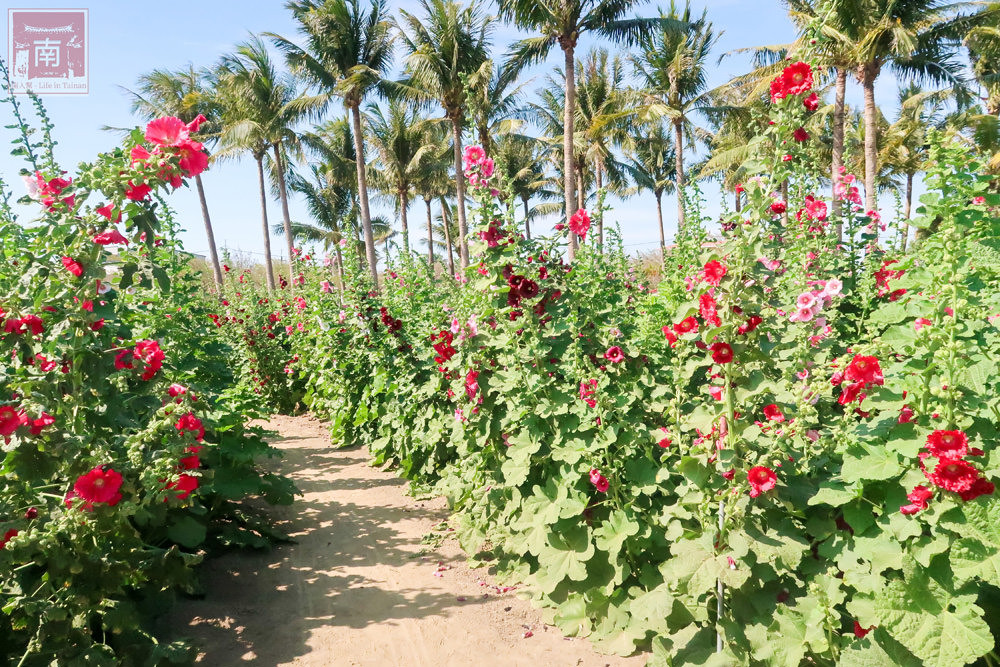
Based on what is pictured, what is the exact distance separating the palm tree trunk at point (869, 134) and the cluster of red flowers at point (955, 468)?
13.7 metres

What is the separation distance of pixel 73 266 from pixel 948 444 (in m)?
3.20

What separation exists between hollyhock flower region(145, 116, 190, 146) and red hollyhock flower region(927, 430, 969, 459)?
3.06 m

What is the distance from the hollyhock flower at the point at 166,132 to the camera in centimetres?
254

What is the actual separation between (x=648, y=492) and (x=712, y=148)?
42.6 metres

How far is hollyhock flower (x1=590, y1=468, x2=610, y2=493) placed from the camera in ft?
9.78

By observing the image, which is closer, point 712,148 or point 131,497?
point 131,497

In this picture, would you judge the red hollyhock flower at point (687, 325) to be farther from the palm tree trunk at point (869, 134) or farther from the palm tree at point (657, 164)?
the palm tree at point (657, 164)

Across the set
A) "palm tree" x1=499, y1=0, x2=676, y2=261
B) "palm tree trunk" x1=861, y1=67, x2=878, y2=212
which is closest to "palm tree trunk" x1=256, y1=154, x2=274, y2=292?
"palm tree" x1=499, y1=0, x2=676, y2=261

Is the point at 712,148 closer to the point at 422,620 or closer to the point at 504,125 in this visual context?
the point at 504,125

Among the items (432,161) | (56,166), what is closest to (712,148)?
(432,161)

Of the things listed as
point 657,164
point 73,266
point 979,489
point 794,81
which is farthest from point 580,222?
point 657,164

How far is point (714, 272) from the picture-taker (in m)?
2.21

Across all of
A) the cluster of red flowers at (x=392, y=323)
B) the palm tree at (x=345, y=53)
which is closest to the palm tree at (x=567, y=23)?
the palm tree at (x=345, y=53)

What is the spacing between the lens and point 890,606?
1854mm
